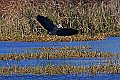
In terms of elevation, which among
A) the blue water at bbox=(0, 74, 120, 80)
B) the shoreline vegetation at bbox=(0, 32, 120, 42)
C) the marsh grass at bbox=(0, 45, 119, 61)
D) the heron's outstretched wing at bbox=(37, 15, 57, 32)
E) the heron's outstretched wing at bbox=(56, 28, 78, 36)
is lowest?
the blue water at bbox=(0, 74, 120, 80)

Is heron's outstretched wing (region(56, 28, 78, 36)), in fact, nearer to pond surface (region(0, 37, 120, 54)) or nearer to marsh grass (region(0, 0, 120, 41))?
pond surface (region(0, 37, 120, 54))

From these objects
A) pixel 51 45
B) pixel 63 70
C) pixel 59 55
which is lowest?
pixel 63 70

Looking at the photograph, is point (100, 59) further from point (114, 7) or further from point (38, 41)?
point (114, 7)

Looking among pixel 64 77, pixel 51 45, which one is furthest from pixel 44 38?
pixel 64 77

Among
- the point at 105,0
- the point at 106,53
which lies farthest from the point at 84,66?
the point at 105,0

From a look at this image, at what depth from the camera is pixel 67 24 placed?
38625 mm

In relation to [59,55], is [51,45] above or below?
above

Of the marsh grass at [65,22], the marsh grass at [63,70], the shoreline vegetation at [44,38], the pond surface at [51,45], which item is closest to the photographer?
the marsh grass at [63,70]

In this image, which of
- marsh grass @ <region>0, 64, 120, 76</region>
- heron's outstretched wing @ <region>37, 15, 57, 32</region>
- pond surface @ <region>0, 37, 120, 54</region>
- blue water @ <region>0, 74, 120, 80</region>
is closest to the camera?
heron's outstretched wing @ <region>37, 15, 57, 32</region>

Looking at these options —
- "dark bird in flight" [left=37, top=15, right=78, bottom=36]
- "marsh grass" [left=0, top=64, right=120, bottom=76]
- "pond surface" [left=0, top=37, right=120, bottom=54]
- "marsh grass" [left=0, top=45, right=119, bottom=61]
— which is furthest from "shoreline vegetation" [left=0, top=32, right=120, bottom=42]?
"dark bird in flight" [left=37, top=15, right=78, bottom=36]

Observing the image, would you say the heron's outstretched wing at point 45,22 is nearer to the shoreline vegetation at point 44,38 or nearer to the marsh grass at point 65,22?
the shoreline vegetation at point 44,38

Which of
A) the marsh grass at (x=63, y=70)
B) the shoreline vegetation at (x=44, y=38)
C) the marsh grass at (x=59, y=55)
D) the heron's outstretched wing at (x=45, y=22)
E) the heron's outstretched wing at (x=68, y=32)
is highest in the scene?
the heron's outstretched wing at (x=45, y=22)

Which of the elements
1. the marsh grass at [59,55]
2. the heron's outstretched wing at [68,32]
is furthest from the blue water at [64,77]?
the marsh grass at [59,55]

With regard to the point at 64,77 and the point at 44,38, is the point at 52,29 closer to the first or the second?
the point at 64,77
